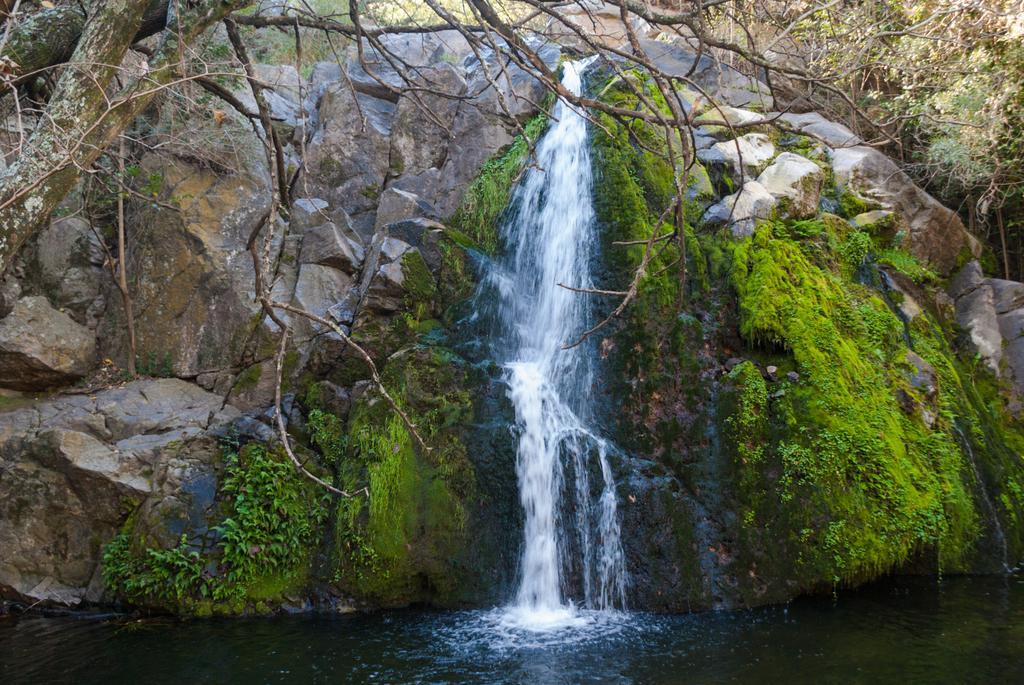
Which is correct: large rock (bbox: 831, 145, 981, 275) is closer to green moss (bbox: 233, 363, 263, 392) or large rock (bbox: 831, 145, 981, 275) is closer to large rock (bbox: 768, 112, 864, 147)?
large rock (bbox: 768, 112, 864, 147)

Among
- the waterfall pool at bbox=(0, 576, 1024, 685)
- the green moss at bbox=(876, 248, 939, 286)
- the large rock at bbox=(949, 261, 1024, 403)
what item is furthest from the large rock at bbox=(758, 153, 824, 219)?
the waterfall pool at bbox=(0, 576, 1024, 685)

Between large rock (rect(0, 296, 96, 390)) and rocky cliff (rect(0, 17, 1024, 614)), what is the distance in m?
0.03

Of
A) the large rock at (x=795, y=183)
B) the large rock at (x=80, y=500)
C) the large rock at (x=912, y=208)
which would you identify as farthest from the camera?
the large rock at (x=912, y=208)

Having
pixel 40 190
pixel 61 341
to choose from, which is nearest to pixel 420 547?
pixel 40 190

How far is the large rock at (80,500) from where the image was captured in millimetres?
6883

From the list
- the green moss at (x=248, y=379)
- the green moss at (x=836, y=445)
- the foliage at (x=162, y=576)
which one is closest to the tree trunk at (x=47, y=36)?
the foliage at (x=162, y=576)

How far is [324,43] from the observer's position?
14.6m

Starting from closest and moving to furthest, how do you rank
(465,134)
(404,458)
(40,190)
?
(40,190), (404,458), (465,134)

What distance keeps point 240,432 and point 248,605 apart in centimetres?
177

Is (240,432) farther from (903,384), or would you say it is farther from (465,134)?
(903,384)

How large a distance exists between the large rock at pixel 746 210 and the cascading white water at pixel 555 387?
4.64 ft

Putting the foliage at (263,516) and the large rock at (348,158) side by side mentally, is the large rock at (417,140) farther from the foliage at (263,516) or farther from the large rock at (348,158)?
the foliage at (263,516)

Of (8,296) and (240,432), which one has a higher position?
(8,296)

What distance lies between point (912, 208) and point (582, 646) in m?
7.50
